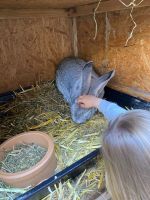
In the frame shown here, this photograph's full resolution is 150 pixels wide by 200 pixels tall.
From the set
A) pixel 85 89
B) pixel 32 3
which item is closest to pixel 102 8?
pixel 32 3

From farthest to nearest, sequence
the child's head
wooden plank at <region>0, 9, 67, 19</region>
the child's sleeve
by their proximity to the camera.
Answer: wooden plank at <region>0, 9, 67, 19</region> < the child's sleeve < the child's head

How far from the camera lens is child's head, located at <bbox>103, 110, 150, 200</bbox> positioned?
31.9 inches

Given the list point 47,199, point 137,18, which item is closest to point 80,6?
point 137,18

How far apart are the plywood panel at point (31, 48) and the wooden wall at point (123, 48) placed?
0.81 ft

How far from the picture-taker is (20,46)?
2.05 m

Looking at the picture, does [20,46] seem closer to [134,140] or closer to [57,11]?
[57,11]

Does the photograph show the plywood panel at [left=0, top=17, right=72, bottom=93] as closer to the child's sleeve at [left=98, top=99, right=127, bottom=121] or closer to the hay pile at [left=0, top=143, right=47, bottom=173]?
the hay pile at [left=0, top=143, right=47, bottom=173]

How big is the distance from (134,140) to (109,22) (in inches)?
50.3

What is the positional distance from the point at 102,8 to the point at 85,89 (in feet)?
2.07

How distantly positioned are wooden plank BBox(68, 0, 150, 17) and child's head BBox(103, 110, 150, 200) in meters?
0.98

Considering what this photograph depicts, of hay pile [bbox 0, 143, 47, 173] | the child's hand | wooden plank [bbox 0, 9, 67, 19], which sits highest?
wooden plank [bbox 0, 9, 67, 19]

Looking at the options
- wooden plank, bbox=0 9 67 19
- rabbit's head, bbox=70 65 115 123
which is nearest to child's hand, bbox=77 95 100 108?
rabbit's head, bbox=70 65 115 123

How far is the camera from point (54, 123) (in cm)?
175

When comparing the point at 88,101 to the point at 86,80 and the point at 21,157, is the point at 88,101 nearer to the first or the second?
the point at 86,80
